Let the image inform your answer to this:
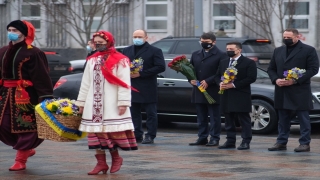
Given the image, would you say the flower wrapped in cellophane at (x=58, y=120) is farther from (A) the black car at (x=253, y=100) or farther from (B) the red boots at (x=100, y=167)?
(A) the black car at (x=253, y=100)

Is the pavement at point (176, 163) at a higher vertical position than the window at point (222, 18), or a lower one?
lower

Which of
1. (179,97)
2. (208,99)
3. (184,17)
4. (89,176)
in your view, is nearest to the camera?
(89,176)

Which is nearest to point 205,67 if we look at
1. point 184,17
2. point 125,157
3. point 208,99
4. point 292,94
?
point 208,99

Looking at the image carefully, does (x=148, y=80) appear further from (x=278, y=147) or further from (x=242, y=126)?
(x=278, y=147)

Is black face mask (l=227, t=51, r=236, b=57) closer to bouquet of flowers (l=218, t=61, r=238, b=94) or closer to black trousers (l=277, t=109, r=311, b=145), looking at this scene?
bouquet of flowers (l=218, t=61, r=238, b=94)

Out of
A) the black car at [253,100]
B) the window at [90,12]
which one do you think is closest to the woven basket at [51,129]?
the black car at [253,100]

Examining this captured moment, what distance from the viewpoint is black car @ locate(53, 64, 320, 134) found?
15281 millimetres

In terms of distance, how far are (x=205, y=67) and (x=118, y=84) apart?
3.78 meters

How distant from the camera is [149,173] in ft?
32.3

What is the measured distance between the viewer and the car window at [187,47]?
20.7 meters

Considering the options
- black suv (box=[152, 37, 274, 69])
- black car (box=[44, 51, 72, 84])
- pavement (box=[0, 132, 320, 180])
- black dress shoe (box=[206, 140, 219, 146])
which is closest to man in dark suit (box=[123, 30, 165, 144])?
pavement (box=[0, 132, 320, 180])

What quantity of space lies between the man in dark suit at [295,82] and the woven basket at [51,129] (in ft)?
12.0

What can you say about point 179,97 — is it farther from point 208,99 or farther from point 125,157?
point 125,157

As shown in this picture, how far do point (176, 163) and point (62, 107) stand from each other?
1.85m
